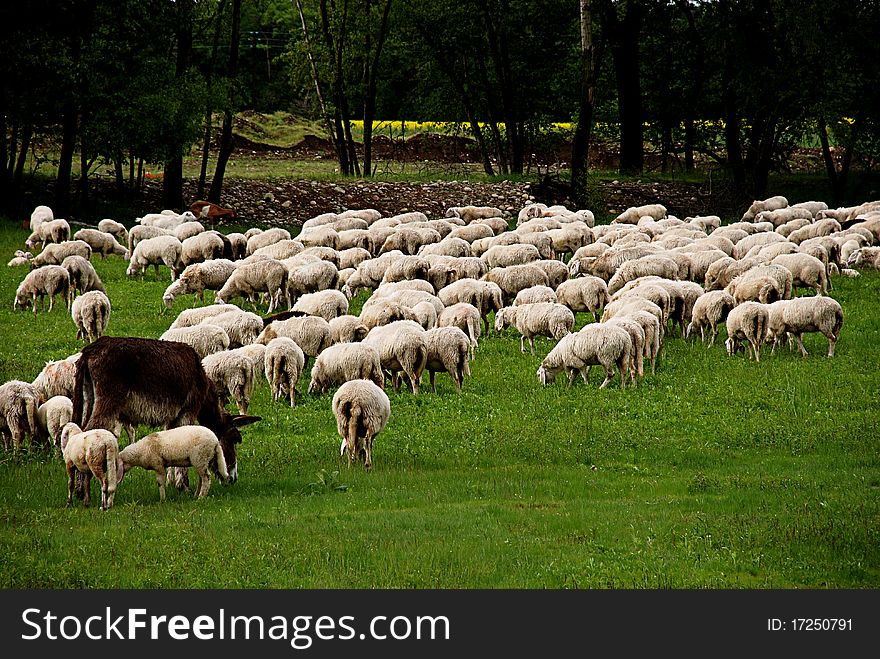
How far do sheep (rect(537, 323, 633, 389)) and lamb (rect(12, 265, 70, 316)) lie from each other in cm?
1058

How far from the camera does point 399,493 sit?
11836 mm

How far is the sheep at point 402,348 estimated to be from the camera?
53.2 feet

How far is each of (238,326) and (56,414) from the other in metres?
5.36

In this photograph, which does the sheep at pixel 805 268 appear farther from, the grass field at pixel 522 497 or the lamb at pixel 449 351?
the lamb at pixel 449 351

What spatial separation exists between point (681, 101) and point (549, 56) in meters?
7.42

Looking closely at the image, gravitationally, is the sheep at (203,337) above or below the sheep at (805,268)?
below

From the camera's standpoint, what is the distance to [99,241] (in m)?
28.9

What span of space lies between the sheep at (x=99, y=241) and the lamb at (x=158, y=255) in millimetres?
2249

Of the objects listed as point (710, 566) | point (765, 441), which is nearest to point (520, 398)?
point (765, 441)

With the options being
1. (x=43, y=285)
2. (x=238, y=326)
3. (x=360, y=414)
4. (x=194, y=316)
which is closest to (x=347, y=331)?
(x=238, y=326)

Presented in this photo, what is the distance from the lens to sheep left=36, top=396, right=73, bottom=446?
42.0 feet

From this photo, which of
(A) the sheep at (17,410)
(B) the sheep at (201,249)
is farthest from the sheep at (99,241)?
(A) the sheep at (17,410)

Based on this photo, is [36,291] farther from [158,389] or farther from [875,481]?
[875,481]

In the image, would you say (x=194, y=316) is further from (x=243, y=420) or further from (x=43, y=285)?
(x=243, y=420)
